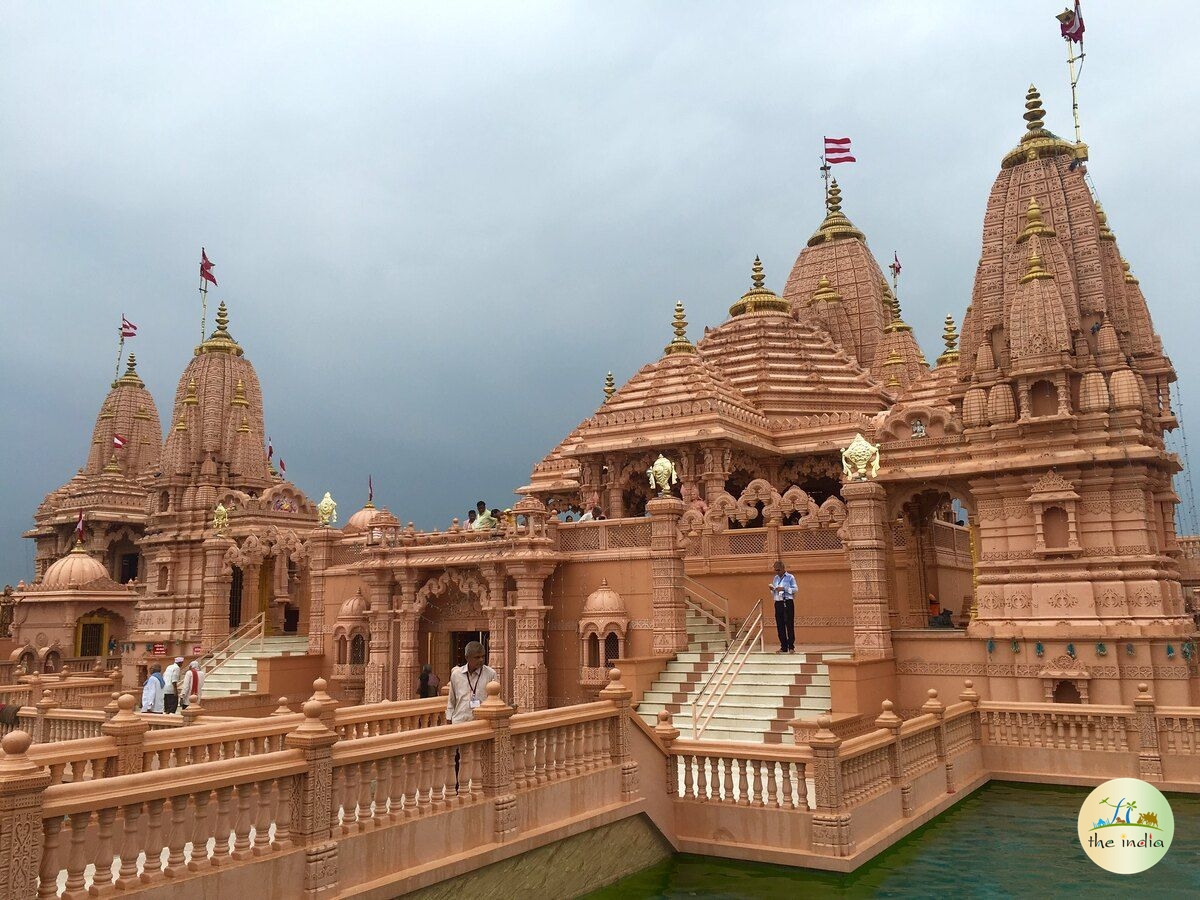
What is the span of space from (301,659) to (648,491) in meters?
13.1

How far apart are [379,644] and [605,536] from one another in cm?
729

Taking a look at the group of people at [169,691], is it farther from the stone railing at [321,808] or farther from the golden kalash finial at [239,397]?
the golden kalash finial at [239,397]

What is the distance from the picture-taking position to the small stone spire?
25156mm

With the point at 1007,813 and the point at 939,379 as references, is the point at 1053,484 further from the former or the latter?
the point at 939,379

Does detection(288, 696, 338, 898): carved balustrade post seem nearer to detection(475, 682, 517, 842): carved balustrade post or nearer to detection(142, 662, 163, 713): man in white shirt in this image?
detection(475, 682, 517, 842): carved balustrade post

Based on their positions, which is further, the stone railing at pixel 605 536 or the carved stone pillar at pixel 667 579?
the stone railing at pixel 605 536

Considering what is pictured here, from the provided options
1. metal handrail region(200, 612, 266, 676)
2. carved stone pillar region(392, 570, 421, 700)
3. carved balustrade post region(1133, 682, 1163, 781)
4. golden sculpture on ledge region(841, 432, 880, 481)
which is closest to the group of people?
carved stone pillar region(392, 570, 421, 700)

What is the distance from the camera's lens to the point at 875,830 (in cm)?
1283

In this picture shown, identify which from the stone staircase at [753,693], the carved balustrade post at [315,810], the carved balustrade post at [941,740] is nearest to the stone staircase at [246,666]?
the stone staircase at [753,693]

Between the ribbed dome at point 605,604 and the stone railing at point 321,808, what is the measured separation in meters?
9.95

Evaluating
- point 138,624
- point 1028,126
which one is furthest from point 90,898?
point 138,624

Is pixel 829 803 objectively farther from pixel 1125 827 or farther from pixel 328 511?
pixel 328 511

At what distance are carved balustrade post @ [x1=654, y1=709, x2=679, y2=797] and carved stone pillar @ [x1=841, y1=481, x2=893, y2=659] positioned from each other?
7892mm

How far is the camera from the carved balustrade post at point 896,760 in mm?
13781
